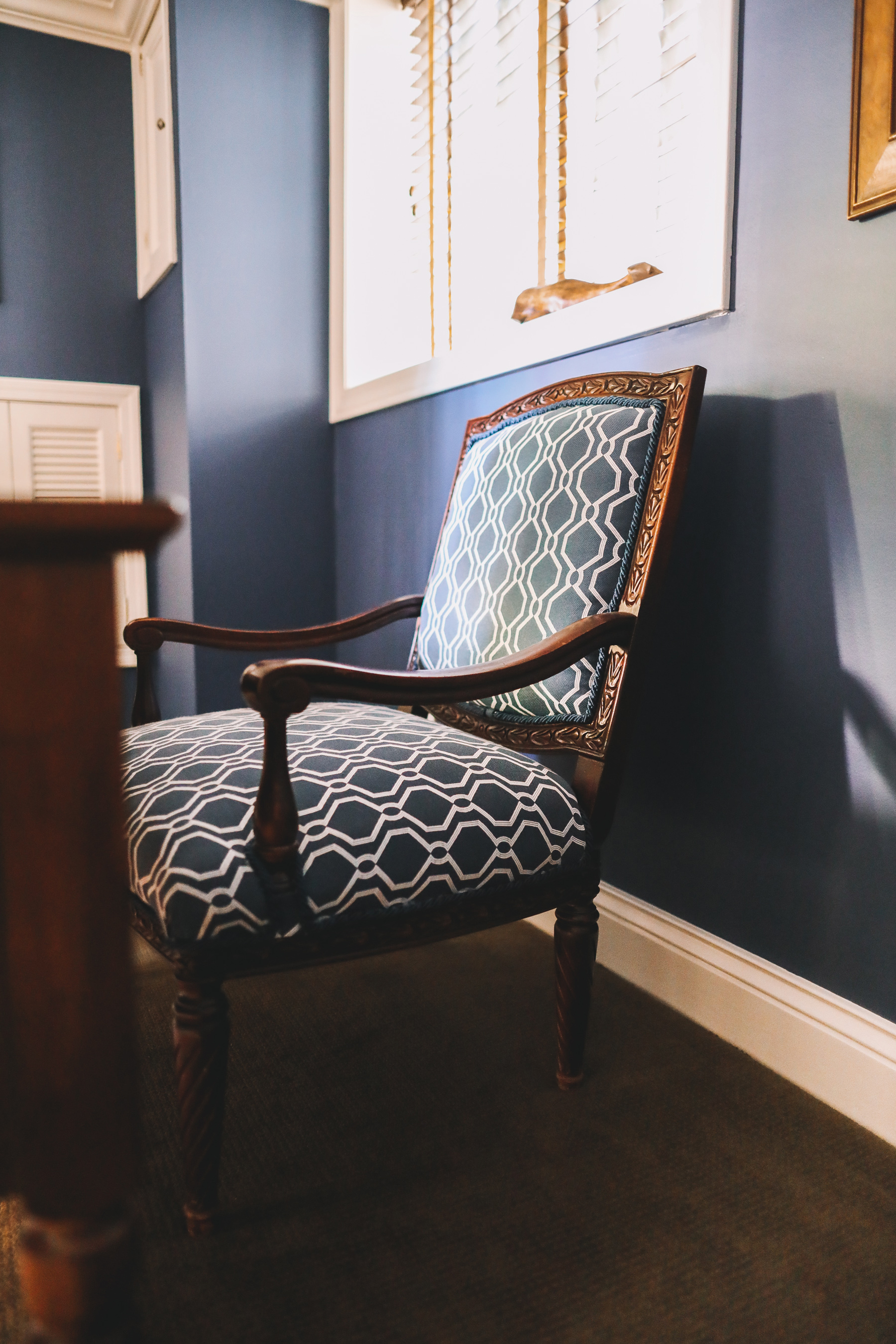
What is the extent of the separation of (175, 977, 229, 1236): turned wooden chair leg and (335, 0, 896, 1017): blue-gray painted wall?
813 millimetres

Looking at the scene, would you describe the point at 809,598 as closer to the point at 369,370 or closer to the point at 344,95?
the point at 369,370

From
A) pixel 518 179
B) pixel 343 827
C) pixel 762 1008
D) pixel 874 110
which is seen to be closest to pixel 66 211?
pixel 518 179

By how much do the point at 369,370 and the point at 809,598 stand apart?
1639 mm

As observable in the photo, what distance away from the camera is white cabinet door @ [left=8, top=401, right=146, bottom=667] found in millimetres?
2672

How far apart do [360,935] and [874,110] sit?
3.79 feet

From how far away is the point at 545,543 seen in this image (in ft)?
4.27

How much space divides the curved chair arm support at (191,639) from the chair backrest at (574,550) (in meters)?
0.21


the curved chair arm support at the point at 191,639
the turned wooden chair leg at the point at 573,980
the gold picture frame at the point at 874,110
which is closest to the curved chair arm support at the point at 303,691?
the turned wooden chair leg at the point at 573,980

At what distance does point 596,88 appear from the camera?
68.7 inches

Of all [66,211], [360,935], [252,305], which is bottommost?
[360,935]

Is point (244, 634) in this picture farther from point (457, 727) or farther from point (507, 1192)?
point (507, 1192)

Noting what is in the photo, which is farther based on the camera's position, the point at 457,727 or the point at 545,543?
the point at 457,727

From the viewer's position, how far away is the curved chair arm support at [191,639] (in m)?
1.42

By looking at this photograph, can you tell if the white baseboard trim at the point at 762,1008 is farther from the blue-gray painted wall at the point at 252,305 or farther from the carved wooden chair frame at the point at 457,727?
the blue-gray painted wall at the point at 252,305
